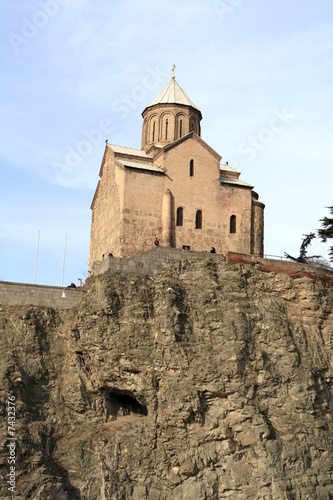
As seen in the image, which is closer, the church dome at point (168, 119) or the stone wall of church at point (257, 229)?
the stone wall of church at point (257, 229)

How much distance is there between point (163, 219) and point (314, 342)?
28.4 feet

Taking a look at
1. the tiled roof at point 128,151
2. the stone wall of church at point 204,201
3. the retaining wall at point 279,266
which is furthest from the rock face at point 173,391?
the tiled roof at point 128,151

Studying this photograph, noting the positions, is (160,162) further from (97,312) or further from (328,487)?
(328,487)

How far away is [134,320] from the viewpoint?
25.4 meters

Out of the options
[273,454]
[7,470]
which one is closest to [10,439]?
[7,470]

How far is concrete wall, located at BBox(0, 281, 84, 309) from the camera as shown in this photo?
87.1ft

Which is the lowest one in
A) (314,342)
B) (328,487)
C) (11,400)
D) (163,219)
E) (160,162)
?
(328,487)

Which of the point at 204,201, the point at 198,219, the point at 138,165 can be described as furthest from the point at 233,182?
the point at 138,165

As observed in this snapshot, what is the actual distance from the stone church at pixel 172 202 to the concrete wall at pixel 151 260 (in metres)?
1.47

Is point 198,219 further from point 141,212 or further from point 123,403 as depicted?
point 123,403

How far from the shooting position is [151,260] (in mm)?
27641

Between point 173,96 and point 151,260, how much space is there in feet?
36.4

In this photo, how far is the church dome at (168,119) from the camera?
33969 mm

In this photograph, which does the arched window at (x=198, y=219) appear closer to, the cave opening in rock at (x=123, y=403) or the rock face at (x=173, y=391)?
the rock face at (x=173, y=391)
